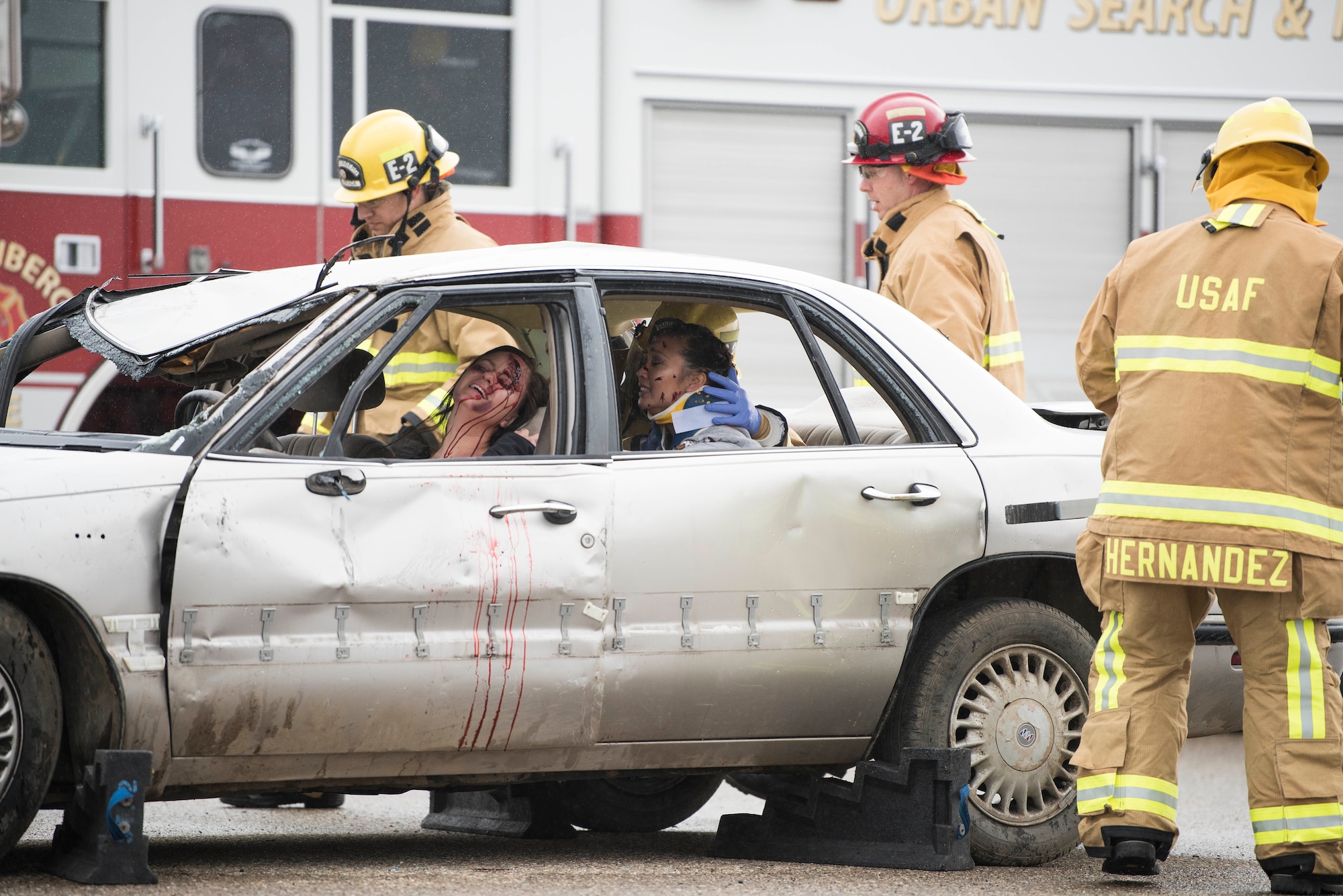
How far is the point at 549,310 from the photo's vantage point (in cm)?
470

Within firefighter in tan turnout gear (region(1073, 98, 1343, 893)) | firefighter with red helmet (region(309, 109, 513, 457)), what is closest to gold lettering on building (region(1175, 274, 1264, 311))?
firefighter in tan turnout gear (region(1073, 98, 1343, 893))

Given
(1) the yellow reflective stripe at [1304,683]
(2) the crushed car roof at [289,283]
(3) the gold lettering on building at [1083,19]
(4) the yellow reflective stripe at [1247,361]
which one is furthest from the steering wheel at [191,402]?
(3) the gold lettering on building at [1083,19]

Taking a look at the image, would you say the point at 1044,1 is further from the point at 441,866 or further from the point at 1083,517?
the point at 441,866

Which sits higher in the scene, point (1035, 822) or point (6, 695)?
point (6, 695)

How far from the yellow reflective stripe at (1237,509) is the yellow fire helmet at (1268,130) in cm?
87

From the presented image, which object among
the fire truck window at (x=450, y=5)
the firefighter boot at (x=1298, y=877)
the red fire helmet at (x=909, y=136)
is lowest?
the firefighter boot at (x=1298, y=877)

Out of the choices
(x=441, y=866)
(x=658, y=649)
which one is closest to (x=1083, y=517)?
(x=658, y=649)

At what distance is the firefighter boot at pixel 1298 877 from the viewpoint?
4.36 metres

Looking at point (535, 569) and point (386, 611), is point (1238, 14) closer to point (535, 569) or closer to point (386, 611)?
point (535, 569)

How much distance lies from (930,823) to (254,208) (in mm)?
4230

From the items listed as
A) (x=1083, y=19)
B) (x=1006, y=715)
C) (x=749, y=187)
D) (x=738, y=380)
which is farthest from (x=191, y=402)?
(x=1083, y=19)

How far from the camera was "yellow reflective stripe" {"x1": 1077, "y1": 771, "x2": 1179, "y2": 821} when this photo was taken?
14.6 ft

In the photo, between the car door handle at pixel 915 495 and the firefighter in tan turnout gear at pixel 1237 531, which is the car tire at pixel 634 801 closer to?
the car door handle at pixel 915 495

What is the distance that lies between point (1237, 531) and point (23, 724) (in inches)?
110
